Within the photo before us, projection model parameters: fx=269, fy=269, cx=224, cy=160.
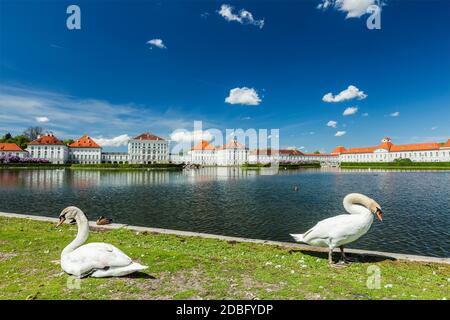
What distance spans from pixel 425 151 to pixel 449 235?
169 meters

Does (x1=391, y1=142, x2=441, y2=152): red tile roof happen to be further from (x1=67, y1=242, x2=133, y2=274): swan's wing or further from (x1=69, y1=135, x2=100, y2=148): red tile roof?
(x1=67, y1=242, x2=133, y2=274): swan's wing

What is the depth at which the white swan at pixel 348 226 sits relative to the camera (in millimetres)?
7223

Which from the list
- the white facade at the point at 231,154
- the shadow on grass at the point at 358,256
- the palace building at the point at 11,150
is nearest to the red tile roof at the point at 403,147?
the white facade at the point at 231,154

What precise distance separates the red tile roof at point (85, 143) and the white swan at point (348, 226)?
479 feet

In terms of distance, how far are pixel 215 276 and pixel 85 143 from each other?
489 ft

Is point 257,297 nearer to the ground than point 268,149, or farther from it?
nearer to the ground

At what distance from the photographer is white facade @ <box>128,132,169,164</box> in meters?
143

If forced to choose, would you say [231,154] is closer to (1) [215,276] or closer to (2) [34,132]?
(2) [34,132]

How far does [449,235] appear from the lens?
→ 40.4 ft

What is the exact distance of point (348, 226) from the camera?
7219mm

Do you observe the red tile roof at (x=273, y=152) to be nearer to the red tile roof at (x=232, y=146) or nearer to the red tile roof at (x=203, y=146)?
the red tile roof at (x=232, y=146)

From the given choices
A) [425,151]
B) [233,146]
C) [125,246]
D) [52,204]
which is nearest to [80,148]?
[233,146]

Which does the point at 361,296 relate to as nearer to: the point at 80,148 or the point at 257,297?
the point at 257,297

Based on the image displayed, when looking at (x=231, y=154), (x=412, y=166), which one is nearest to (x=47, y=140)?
(x=231, y=154)
